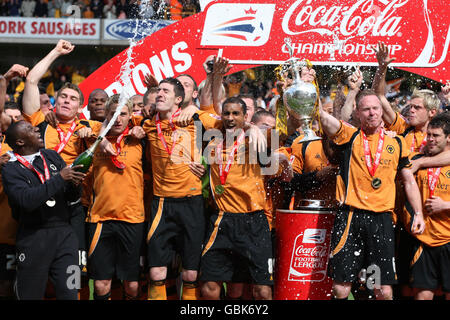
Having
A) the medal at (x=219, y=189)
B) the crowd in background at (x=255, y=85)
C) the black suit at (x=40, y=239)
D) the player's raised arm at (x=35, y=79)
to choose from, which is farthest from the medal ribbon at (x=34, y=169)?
the crowd in background at (x=255, y=85)

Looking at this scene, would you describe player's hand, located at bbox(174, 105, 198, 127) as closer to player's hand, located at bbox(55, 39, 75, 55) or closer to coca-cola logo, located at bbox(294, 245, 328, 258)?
player's hand, located at bbox(55, 39, 75, 55)

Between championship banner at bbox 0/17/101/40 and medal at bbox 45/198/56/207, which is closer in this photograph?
medal at bbox 45/198/56/207

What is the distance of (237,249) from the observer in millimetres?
5426

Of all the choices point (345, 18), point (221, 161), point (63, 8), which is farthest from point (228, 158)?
point (63, 8)

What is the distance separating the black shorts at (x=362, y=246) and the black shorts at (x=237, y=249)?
1.95 ft

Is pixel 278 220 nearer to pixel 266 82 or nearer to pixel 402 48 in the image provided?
pixel 402 48

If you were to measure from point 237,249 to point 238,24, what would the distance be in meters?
3.69

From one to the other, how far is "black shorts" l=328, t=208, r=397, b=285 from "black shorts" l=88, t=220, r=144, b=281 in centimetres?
181

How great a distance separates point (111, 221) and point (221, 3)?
3756 mm

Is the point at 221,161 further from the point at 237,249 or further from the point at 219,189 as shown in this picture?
the point at 237,249

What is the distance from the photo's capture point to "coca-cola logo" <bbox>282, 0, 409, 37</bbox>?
798cm

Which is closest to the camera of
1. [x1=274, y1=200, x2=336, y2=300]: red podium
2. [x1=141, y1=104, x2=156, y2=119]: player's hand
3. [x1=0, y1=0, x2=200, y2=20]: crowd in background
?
[x1=274, y1=200, x2=336, y2=300]: red podium

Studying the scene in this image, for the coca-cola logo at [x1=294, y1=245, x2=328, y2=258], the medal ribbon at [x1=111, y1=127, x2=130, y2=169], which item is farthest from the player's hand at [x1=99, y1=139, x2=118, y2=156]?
the coca-cola logo at [x1=294, y1=245, x2=328, y2=258]

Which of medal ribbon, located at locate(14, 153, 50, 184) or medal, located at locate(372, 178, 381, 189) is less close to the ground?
medal ribbon, located at locate(14, 153, 50, 184)
